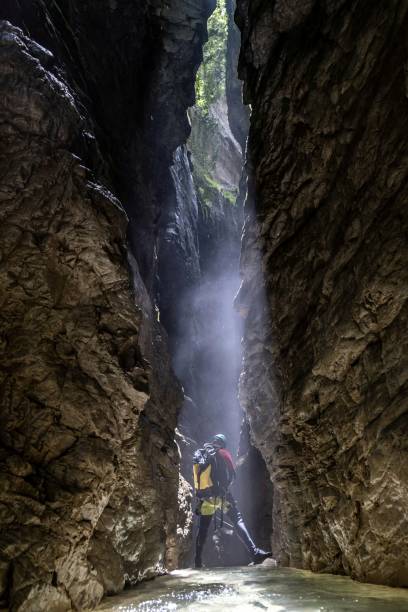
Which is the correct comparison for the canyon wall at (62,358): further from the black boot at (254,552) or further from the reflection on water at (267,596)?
the black boot at (254,552)

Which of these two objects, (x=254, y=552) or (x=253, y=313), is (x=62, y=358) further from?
(x=254, y=552)

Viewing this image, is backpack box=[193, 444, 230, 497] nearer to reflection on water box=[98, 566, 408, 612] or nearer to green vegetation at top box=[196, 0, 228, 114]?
reflection on water box=[98, 566, 408, 612]

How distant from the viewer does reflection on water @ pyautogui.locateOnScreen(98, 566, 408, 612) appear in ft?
10.4

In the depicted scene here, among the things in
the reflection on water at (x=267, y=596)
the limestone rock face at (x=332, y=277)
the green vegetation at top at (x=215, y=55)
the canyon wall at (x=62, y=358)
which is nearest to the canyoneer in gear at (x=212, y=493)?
the limestone rock face at (x=332, y=277)

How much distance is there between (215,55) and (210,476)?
26.1 m

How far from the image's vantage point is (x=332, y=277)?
5887mm

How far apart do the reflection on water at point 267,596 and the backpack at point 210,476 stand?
159 inches

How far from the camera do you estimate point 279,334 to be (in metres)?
7.48

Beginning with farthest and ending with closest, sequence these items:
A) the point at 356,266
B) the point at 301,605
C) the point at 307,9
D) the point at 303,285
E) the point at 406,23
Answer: the point at 307,9, the point at 303,285, the point at 356,266, the point at 406,23, the point at 301,605

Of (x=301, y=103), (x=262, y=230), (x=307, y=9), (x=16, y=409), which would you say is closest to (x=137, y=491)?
(x=16, y=409)

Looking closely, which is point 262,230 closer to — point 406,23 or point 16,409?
point 406,23

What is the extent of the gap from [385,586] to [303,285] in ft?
13.7

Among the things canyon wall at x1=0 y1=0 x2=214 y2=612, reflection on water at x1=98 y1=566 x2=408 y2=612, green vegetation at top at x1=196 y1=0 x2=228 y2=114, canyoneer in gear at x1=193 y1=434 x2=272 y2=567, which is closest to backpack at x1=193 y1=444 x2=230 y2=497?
canyoneer in gear at x1=193 y1=434 x2=272 y2=567

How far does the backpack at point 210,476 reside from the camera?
30.4 ft
